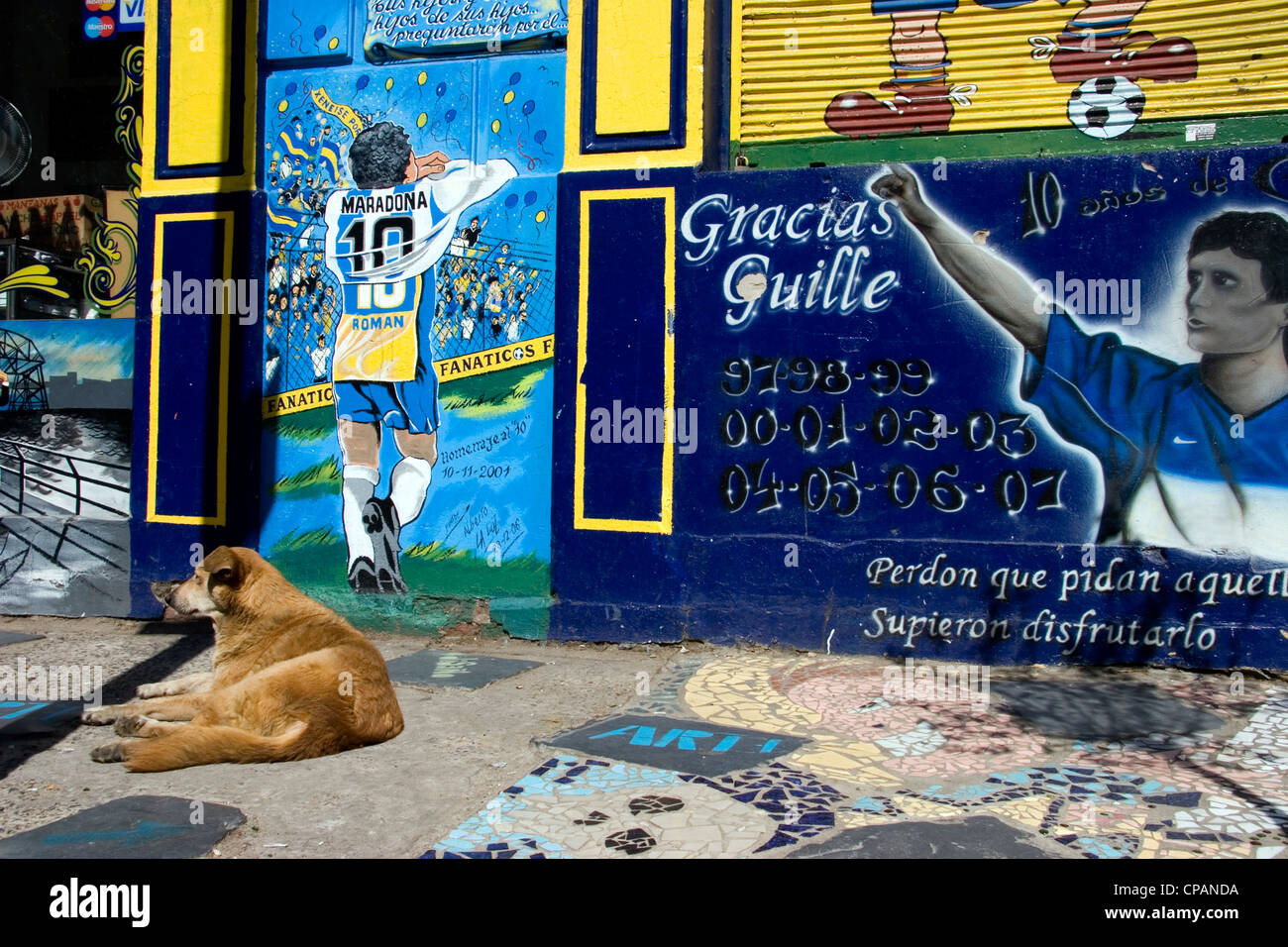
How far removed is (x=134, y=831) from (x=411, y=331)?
4.73 metres

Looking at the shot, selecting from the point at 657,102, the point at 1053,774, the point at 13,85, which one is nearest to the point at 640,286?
the point at 657,102

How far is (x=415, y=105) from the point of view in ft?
25.6

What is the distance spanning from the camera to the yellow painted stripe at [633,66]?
7.21m

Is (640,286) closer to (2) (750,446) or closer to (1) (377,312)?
(2) (750,446)

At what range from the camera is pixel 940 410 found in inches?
267

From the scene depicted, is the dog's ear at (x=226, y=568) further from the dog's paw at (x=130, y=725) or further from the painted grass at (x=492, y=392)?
the painted grass at (x=492, y=392)

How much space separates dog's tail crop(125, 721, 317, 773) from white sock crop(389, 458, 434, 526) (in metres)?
3.37

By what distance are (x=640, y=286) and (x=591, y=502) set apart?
1.68 m

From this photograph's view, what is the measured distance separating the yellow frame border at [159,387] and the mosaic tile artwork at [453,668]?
2.35 meters

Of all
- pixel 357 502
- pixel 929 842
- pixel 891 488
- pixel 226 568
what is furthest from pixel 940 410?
pixel 226 568

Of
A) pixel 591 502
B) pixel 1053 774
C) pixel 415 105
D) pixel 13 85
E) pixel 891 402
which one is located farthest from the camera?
pixel 13 85

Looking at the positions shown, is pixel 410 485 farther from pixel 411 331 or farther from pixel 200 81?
pixel 200 81
